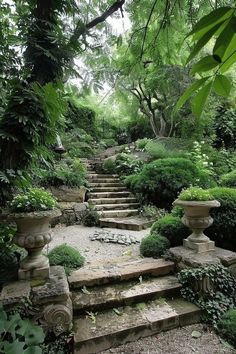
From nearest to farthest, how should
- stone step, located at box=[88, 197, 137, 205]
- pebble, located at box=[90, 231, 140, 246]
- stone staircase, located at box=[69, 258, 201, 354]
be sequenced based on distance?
stone staircase, located at box=[69, 258, 201, 354]
pebble, located at box=[90, 231, 140, 246]
stone step, located at box=[88, 197, 137, 205]

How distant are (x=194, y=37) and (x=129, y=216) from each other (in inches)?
230

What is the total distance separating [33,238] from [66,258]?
35.6 inches

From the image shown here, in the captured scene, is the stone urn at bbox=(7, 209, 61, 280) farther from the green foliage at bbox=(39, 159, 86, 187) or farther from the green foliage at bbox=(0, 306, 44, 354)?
the green foliage at bbox=(39, 159, 86, 187)

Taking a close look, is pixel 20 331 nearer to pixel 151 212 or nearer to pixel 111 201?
pixel 151 212

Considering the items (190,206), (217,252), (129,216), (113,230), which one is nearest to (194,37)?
(190,206)

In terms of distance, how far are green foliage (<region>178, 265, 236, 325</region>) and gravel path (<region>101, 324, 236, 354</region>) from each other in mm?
265

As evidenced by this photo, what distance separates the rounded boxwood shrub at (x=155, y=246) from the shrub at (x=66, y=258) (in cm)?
86

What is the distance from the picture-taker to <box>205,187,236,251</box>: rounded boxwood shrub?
339 centimetres

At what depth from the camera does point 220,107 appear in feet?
30.2

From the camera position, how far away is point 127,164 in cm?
808

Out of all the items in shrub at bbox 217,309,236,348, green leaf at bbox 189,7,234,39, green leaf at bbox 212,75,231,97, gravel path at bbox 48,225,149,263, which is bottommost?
shrub at bbox 217,309,236,348

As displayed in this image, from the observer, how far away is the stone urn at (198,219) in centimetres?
298

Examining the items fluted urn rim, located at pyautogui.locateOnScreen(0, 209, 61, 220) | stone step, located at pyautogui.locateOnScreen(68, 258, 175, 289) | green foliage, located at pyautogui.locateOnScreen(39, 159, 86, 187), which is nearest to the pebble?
stone step, located at pyautogui.locateOnScreen(68, 258, 175, 289)

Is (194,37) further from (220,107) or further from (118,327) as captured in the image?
(220,107)
